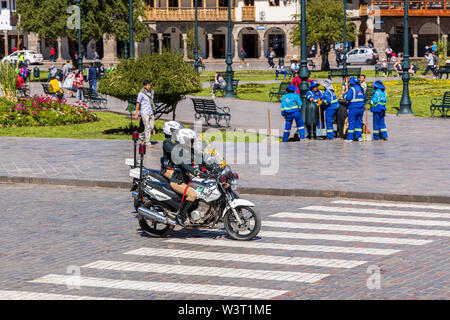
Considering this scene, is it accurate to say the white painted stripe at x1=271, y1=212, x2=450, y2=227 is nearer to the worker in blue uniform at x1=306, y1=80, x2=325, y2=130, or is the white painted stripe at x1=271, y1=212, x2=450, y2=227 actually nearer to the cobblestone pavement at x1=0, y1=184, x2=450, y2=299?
the cobblestone pavement at x1=0, y1=184, x2=450, y2=299

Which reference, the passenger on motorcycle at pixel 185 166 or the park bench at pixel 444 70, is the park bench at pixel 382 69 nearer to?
the park bench at pixel 444 70

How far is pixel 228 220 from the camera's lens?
11219mm

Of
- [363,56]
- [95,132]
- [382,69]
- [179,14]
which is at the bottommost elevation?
[95,132]

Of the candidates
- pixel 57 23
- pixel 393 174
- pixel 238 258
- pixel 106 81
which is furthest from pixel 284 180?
pixel 57 23

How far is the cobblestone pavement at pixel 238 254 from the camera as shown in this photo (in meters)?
8.74

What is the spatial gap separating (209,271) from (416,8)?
71.6m

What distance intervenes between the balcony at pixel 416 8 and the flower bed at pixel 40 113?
53375 mm

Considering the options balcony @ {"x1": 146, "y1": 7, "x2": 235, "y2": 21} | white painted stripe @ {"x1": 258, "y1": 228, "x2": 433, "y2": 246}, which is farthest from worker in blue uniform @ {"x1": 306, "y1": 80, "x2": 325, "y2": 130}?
balcony @ {"x1": 146, "y1": 7, "x2": 235, "y2": 21}

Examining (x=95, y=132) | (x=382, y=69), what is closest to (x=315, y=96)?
(x=95, y=132)

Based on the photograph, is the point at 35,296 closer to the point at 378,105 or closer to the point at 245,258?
the point at 245,258

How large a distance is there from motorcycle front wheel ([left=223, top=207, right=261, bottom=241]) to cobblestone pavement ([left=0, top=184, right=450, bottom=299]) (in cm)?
15

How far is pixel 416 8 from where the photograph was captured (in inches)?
3051

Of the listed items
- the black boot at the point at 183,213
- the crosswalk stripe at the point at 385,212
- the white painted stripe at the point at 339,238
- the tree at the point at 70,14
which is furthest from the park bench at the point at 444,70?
the black boot at the point at 183,213

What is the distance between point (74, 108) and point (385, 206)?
56.2ft
